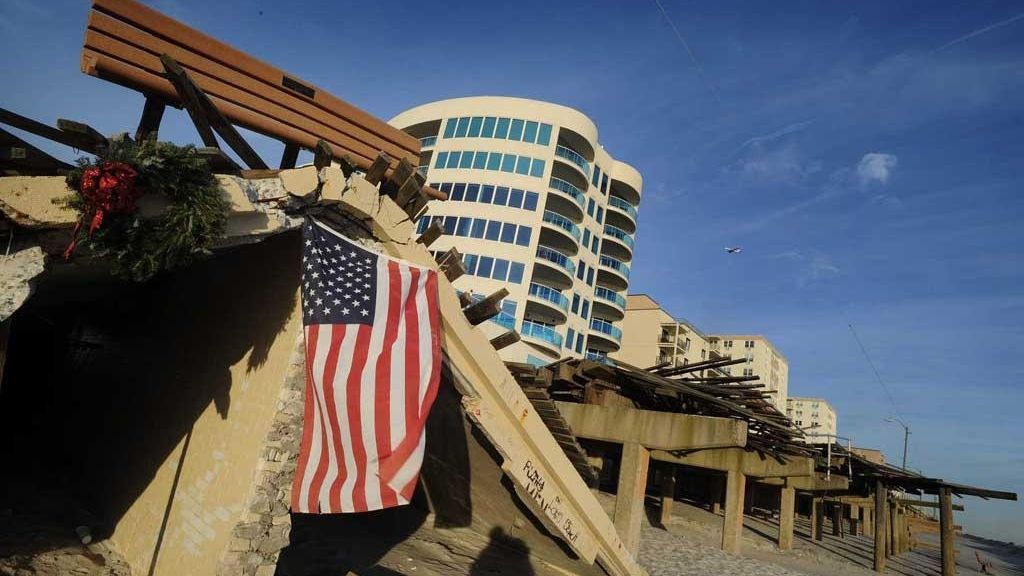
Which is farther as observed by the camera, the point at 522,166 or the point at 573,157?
the point at 573,157

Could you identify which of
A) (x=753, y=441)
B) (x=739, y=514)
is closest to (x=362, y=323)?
(x=753, y=441)

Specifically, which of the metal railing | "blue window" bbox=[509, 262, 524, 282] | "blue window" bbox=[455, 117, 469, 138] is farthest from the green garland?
the metal railing

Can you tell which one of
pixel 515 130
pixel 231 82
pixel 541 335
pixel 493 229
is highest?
pixel 515 130

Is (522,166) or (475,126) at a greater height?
(475,126)

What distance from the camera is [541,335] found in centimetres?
4678

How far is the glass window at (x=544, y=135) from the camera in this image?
49.8 meters

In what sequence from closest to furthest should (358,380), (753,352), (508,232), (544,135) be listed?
1. (358,380)
2. (508,232)
3. (544,135)
4. (753,352)

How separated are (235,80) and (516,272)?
3997 centimetres

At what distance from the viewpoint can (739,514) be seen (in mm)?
17938

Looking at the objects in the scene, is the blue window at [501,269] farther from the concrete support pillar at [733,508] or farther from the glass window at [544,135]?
the concrete support pillar at [733,508]

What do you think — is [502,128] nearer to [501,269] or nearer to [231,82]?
[501,269]

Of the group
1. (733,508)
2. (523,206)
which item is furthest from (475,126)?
(733,508)

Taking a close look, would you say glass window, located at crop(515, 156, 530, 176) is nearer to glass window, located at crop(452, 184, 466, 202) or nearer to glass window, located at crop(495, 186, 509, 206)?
glass window, located at crop(495, 186, 509, 206)

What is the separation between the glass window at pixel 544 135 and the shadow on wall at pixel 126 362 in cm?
3995
